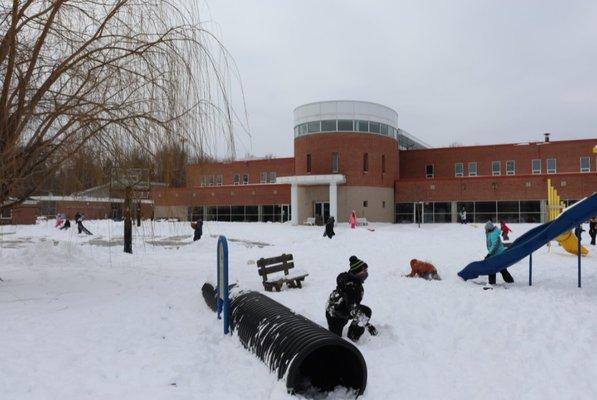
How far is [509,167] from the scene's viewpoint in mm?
45625

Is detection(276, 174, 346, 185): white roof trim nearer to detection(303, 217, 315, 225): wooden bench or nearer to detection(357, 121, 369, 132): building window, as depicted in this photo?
detection(303, 217, 315, 225): wooden bench

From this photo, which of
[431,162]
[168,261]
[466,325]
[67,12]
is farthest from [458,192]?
[67,12]

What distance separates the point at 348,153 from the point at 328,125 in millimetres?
2879

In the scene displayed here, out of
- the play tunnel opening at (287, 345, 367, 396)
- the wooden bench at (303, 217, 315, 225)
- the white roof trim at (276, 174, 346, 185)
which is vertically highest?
the white roof trim at (276, 174, 346, 185)

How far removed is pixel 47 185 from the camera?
368 inches

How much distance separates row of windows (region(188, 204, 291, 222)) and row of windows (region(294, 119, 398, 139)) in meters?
9.03

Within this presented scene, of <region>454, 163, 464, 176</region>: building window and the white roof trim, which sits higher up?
<region>454, 163, 464, 176</region>: building window

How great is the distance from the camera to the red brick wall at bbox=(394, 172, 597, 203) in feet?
120

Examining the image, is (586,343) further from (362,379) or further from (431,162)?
(431,162)

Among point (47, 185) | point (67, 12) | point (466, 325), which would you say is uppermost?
point (67, 12)

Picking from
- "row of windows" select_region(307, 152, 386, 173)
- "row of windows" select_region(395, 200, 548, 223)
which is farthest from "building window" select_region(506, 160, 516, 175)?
"row of windows" select_region(307, 152, 386, 173)

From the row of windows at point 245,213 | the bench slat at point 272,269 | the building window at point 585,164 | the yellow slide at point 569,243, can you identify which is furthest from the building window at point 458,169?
the bench slat at point 272,269

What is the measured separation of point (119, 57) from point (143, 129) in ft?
4.15

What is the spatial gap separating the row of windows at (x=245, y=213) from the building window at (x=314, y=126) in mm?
9249
